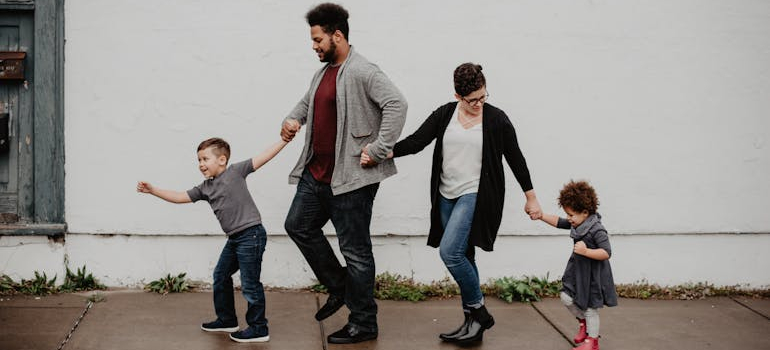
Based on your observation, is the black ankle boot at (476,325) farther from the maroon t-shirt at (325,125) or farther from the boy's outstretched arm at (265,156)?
the boy's outstretched arm at (265,156)

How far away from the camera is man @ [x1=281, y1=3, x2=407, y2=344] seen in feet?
15.0

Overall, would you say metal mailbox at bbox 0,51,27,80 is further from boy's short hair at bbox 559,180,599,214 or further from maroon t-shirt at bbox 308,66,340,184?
boy's short hair at bbox 559,180,599,214

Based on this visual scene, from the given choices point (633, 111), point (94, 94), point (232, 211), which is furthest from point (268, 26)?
point (633, 111)

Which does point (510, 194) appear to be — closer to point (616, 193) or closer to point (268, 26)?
point (616, 193)

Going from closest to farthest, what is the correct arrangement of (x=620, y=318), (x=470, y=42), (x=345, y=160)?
(x=345, y=160), (x=620, y=318), (x=470, y=42)

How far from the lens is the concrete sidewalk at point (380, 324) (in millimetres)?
4809

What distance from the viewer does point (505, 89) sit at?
5.91 metres

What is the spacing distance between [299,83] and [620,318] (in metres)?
2.67

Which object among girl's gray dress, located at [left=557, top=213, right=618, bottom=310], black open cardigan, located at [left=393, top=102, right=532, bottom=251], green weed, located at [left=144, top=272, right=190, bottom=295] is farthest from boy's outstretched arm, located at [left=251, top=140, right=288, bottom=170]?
girl's gray dress, located at [left=557, top=213, right=618, bottom=310]

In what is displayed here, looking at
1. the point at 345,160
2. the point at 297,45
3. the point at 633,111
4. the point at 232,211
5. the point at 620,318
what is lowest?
the point at 620,318

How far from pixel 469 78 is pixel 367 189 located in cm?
85

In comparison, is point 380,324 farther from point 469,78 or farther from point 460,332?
point 469,78

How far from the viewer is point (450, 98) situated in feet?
19.2

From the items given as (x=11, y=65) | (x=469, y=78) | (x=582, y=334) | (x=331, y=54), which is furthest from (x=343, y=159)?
(x=11, y=65)
